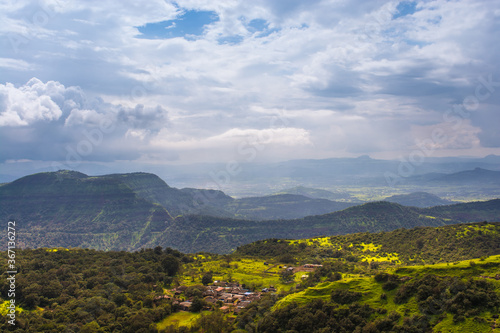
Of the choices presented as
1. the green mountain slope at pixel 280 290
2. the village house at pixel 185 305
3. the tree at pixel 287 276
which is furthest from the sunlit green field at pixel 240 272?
the village house at pixel 185 305

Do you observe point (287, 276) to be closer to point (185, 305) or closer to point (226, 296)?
point (226, 296)

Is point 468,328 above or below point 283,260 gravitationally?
above

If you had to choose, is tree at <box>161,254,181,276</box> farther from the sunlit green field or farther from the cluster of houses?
the cluster of houses

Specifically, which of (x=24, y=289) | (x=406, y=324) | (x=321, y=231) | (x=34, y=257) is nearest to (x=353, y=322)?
(x=406, y=324)

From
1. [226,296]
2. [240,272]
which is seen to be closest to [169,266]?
[240,272]

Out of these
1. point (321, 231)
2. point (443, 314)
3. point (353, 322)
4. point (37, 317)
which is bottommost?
point (321, 231)

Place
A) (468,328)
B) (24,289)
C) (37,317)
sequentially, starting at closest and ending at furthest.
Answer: (468,328) < (37,317) < (24,289)

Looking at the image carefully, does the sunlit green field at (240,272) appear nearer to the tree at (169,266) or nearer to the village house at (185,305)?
the tree at (169,266)

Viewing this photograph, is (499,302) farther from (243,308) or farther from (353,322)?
(243,308)

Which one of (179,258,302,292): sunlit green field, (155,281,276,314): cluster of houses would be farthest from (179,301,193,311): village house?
(179,258,302,292): sunlit green field
